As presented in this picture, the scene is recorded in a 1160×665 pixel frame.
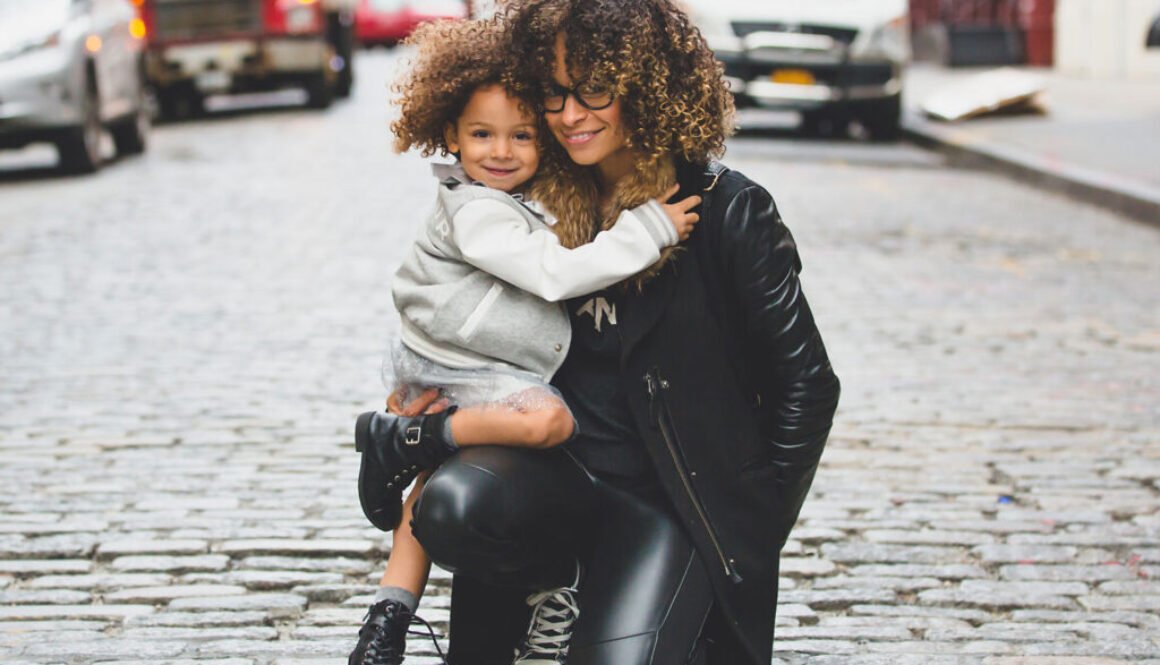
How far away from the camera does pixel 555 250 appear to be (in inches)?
117

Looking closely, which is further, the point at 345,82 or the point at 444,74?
the point at 345,82

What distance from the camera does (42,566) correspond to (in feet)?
14.5

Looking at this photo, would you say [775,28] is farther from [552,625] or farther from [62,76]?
[552,625]

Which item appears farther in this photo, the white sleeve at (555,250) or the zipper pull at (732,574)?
the zipper pull at (732,574)

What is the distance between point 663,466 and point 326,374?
3806mm

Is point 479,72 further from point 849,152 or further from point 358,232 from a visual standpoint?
point 849,152

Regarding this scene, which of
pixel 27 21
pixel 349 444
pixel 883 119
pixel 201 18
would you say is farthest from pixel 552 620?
pixel 201 18

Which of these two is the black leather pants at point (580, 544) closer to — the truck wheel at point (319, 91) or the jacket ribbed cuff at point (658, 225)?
the jacket ribbed cuff at point (658, 225)

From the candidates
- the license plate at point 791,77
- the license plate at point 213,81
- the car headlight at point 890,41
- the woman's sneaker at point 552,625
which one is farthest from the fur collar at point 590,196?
the license plate at point 213,81

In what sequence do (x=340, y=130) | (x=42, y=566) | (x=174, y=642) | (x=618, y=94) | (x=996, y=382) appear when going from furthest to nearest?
1. (x=340, y=130)
2. (x=996, y=382)
3. (x=42, y=566)
4. (x=174, y=642)
5. (x=618, y=94)

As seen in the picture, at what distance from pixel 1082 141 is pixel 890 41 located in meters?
2.30

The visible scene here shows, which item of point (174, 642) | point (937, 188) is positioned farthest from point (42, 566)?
point (937, 188)

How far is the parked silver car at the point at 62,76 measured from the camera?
43.2 feet

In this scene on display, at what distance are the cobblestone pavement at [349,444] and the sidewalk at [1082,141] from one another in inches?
15.4
